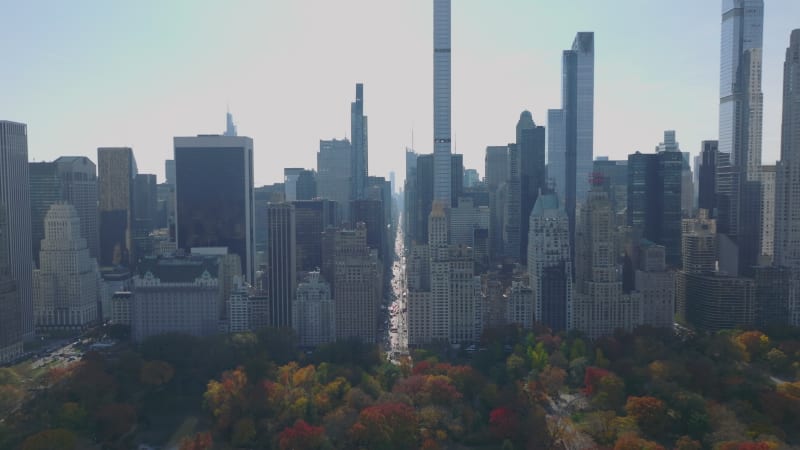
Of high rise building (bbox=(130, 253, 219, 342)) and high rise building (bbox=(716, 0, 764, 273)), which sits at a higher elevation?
high rise building (bbox=(716, 0, 764, 273))

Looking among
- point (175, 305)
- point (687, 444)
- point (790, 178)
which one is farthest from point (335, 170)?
point (687, 444)

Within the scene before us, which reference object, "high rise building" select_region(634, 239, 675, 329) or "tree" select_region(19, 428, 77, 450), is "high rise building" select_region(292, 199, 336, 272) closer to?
"high rise building" select_region(634, 239, 675, 329)

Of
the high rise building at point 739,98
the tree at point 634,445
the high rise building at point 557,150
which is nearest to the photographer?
the tree at point 634,445

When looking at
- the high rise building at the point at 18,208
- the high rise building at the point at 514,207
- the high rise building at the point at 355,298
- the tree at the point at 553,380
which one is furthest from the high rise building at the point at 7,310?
the high rise building at the point at 514,207

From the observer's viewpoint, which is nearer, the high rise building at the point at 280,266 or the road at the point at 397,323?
the road at the point at 397,323

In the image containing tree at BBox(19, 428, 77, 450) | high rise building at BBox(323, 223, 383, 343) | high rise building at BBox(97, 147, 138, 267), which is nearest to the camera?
tree at BBox(19, 428, 77, 450)

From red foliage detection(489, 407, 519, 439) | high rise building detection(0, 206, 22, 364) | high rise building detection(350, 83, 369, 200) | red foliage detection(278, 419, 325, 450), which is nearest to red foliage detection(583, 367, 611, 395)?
red foliage detection(489, 407, 519, 439)

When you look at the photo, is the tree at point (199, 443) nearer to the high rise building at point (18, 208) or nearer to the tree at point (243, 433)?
the tree at point (243, 433)
